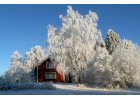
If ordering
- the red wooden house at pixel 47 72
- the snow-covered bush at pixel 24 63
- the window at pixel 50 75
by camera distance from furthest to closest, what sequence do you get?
the snow-covered bush at pixel 24 63, the window at pixel 50 75, the red wooden house at pixel 47 72

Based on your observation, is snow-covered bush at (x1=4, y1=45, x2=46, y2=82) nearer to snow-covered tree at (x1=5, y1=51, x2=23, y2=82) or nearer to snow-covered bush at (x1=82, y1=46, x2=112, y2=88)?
snow-covered tree at (x1=5, y1=51, x2=23, y2=82)

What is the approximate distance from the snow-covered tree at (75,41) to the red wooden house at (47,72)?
29.9 feet

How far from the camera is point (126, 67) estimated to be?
4269 centimetres

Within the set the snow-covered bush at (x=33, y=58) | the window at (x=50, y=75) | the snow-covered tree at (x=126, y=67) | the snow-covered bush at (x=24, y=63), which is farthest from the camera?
the snow-covered bush at (x=33, y=58)

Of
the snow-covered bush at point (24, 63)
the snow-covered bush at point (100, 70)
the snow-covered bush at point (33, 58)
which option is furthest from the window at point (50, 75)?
the snow-covered bush at point (100, 70)

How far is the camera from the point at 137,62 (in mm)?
42844

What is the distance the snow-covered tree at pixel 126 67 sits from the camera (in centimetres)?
4266

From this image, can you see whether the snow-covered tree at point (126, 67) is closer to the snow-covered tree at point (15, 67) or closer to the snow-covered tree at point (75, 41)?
the snow-covered tree at point (75, 41)

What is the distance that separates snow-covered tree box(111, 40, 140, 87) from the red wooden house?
52.4ft

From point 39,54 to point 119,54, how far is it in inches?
967

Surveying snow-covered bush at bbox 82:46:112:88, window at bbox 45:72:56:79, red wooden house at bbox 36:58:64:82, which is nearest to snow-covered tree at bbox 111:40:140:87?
snow-covered bush at bbox 82:46:112:88

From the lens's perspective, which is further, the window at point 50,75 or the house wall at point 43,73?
the window at point 50,75

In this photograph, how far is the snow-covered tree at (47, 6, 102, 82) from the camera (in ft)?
155

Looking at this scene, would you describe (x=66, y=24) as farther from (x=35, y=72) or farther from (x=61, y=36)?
(x=35, y=72)
